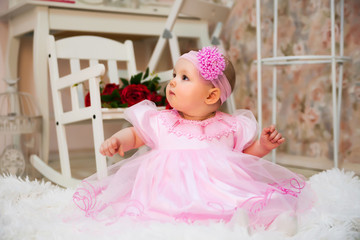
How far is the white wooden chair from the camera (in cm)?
122

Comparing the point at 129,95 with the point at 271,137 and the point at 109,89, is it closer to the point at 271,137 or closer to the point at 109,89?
the point at 109,89

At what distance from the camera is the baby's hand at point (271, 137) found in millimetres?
881

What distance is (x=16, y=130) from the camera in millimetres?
1598

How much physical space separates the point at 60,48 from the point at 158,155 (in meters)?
0.77

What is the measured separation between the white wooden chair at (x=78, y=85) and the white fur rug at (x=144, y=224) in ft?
0.76

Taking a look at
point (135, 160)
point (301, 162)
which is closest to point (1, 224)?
point (135, 160)

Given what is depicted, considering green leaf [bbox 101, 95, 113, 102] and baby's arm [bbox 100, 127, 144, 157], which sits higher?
green leaf [bbox 101, 95, 113, 102]

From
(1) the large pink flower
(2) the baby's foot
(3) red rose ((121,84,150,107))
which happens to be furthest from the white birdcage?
(2) the baby's foot

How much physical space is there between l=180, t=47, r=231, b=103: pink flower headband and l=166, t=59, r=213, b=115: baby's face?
1cm

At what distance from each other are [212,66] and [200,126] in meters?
0.14

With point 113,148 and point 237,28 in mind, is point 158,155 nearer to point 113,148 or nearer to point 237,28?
point 113,148

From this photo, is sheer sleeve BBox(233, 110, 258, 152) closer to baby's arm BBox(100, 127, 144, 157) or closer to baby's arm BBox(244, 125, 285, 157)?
baby's arm BBox(244, 125, 285, 157)

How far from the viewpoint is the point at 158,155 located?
35.5 inches

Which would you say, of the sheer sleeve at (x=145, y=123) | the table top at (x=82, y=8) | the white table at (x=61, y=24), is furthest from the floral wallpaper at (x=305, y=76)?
the sheer sleeve at (x=145, y=123)
